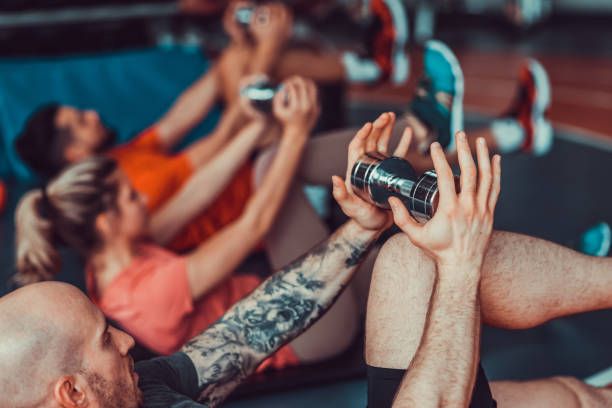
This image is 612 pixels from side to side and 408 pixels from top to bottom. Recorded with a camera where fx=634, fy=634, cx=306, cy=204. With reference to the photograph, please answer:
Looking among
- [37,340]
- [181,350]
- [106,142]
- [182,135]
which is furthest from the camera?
[182,135]

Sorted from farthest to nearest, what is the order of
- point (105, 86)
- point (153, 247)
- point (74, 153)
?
point (105, 86), point (74, 153), point (153, 247)

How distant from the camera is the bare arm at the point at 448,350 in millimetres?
585

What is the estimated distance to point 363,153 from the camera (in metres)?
0.76

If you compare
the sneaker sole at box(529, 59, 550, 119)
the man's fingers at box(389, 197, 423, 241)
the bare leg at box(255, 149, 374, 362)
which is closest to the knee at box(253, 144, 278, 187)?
the bare leg at box(255, 149, 374, 362)

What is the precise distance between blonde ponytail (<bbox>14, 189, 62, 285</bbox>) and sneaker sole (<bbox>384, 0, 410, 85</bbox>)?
1093 mm

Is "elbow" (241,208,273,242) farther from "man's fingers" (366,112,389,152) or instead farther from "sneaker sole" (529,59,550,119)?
"sneaker sole" (529,59,550,119)

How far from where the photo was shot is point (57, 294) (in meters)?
0.61

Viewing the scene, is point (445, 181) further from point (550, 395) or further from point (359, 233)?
point (550, 395)

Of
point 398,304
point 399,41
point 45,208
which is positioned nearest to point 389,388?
point 398,304

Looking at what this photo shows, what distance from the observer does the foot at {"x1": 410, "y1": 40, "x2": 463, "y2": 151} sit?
1220 millimetres

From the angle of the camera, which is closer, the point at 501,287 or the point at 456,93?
the point at 501,287

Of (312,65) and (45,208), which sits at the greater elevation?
(312,65)

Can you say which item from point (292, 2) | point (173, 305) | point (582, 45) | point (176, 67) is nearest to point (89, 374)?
point (173, 305)

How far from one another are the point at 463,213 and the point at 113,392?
381mm
